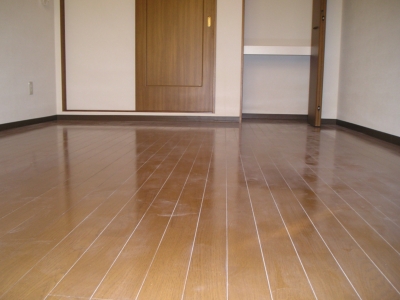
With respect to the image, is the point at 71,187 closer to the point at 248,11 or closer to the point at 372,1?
the point at 372,1

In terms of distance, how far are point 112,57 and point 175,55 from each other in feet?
2.66

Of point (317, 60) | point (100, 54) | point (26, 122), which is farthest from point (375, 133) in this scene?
point (26, 122)

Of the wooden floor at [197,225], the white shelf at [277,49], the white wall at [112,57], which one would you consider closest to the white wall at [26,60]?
the white wall at [112,57]

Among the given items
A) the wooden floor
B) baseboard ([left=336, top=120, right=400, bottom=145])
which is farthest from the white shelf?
the wooden floor

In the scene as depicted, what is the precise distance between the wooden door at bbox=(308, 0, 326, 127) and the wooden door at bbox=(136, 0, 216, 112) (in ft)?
4.06

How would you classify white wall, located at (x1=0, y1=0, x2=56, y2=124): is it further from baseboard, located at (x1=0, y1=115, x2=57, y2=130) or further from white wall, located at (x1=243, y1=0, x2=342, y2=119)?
white wall, located at (x1=243, y1=0, x2=342, y2=119)

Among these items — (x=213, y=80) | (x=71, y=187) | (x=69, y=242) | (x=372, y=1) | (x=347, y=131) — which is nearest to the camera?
(x=69, y=242)

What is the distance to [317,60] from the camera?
518 cm

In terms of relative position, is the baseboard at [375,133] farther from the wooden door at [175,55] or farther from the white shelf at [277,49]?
the wooden door at [175,55]

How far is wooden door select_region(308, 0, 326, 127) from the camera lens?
5.05 meters

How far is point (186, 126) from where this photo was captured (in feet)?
16.0

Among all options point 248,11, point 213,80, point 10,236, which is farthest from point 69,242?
point 248,11

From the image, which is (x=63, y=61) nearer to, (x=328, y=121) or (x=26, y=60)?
(x=26, y=60)

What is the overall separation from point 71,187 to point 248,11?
4630mm
